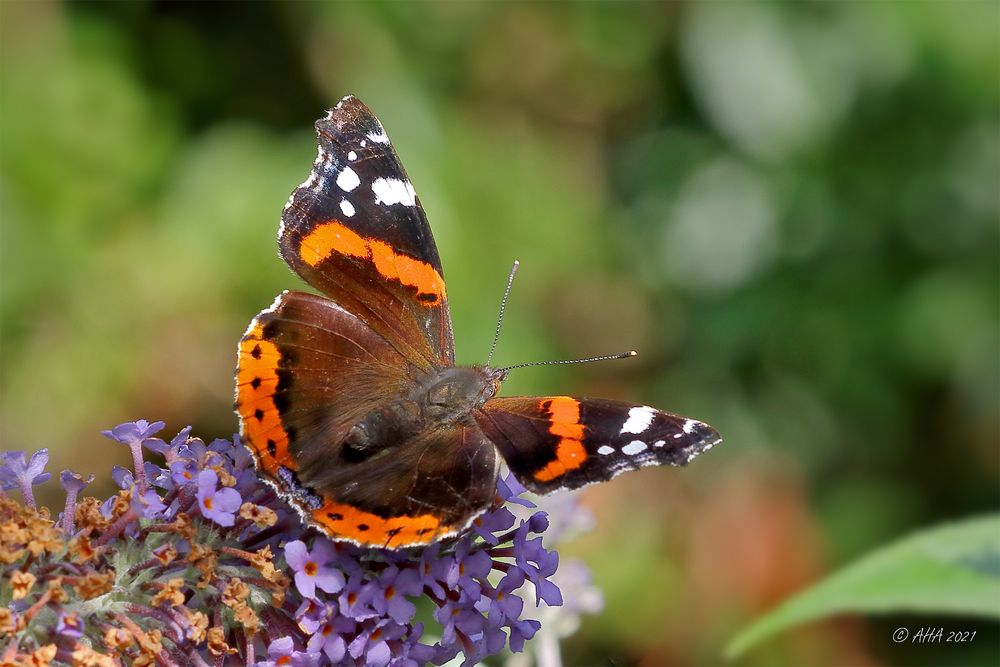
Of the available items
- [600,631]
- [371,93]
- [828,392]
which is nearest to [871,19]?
[828,392]

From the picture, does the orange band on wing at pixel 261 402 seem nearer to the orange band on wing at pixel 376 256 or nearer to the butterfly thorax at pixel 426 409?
the butterfly thorax at pixel 426 409

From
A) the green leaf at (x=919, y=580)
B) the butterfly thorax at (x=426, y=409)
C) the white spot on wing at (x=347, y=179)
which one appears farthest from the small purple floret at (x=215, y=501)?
the green leaf at (x=919, y=580)

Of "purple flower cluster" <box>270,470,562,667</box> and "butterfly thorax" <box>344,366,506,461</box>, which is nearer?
"purple flower cluster" <box>270,470,562,667</box>

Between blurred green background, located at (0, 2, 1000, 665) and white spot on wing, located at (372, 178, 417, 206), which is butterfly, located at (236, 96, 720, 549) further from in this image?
blurred green background, located at (0, 2, 1000, 665)

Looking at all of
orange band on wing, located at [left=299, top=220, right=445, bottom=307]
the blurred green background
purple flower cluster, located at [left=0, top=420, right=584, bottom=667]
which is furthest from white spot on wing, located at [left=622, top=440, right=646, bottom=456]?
the blurred green background

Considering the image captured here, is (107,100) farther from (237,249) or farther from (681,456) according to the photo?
(681,456)

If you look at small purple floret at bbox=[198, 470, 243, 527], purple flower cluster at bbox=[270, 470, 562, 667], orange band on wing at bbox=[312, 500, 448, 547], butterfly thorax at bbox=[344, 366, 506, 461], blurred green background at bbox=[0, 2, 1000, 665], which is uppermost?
blurred green background at bbox=[0, 2, 1000, 665]
